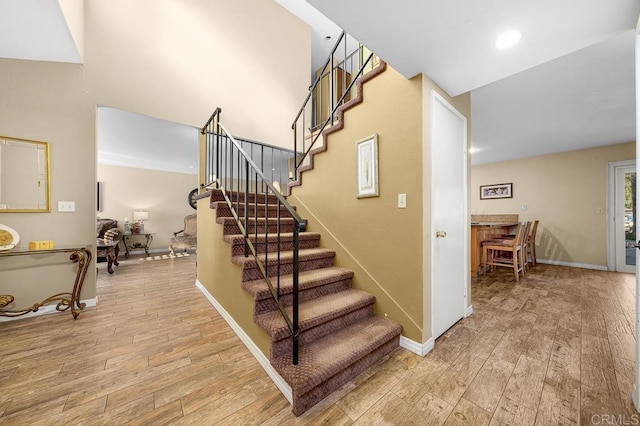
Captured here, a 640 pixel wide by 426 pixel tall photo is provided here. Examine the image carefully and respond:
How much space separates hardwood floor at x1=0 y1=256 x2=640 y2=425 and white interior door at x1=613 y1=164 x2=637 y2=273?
329 centimetres

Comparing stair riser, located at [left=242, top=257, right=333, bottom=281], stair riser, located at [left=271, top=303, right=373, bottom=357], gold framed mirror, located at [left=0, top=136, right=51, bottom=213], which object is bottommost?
stair riser, located at [left=271, top=303, right=373, bottom=357]

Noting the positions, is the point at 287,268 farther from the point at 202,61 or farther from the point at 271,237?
the point at 202,61

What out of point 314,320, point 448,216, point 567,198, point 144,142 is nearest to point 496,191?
point 567,198

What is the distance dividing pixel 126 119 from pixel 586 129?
761cm

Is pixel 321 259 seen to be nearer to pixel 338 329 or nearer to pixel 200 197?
pixel 338 329

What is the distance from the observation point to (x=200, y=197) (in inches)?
117

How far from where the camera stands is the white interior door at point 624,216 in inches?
179

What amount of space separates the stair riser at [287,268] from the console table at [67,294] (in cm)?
202

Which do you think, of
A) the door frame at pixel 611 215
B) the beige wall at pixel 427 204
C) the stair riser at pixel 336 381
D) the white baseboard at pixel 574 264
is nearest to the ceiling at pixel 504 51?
the beige wall at pixel 427 204

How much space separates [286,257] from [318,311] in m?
0.62

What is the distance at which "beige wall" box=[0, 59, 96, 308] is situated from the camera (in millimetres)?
2434

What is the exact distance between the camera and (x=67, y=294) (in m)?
2.59

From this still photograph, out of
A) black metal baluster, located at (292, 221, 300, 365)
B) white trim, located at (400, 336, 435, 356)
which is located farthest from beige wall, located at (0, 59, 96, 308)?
white trim, located at (400, 336, 435, 356)

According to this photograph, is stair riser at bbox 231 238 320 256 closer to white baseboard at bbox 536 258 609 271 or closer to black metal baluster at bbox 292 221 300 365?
black metal baluster at bbox 292 221 300 365
